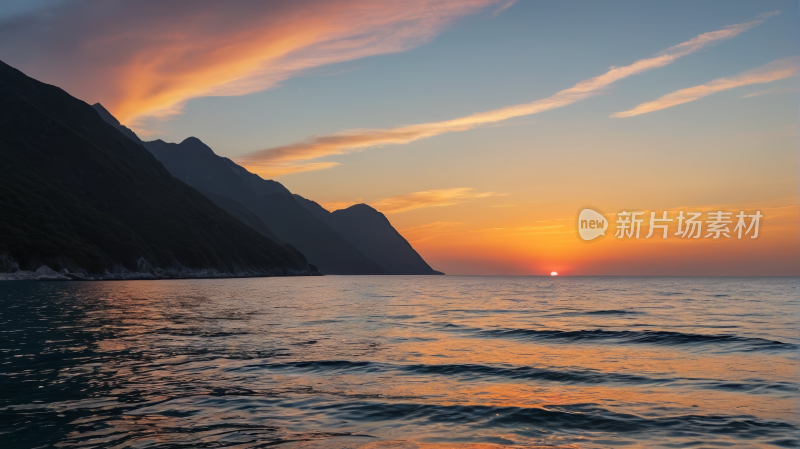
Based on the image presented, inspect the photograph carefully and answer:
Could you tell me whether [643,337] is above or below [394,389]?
below

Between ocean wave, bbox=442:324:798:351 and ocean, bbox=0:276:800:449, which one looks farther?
ocean wave, bbox=442:324:798:351

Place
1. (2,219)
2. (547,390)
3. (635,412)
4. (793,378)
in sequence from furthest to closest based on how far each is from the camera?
(2,219) < (793,378) < (547,390) < (635,412)

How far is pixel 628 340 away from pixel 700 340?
4.30m

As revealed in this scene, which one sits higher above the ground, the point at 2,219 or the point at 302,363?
the point at 2,219

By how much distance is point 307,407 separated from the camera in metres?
15.0

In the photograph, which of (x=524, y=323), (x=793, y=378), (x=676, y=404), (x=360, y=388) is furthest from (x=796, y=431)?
(x=524, y=323)

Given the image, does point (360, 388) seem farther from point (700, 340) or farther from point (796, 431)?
point (700, 340)

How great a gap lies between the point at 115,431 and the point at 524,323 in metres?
34.8

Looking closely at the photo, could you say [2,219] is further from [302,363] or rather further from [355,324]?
[302,363]

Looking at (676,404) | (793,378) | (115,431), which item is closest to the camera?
(115,431)

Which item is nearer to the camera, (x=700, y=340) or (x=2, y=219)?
(x=700, y=340)

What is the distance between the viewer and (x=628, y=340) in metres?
31.7

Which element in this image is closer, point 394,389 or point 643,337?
point 394,389

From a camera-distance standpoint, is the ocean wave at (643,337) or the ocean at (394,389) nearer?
the ocean at (394,389)
